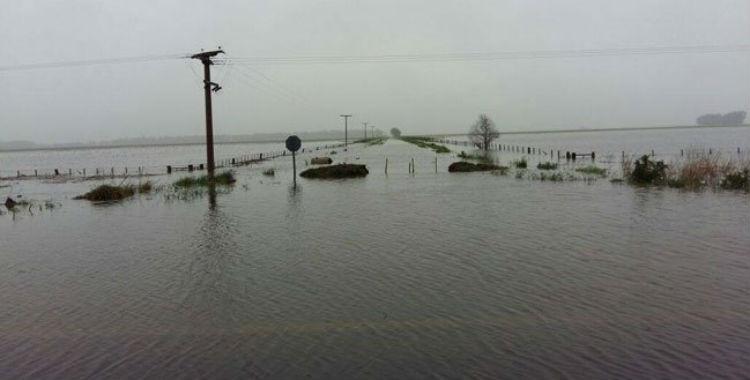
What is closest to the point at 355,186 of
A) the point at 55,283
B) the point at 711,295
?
the point at 55,283

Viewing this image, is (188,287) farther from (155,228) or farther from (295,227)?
(155,228)

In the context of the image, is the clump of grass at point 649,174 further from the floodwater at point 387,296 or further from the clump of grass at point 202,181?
the clump of grass at point 202,181

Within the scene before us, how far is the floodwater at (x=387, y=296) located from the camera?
7.23 metres

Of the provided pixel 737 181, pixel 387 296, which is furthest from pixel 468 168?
pixel 387 296

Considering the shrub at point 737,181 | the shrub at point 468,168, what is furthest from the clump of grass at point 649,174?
the shrub at point 468,168

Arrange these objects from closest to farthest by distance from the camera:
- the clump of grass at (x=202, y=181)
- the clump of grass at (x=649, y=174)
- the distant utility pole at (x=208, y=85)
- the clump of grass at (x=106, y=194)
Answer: the clump of grass at (x=106, y=194) → the clump of grass at (x=649, y=174) → the clump of grass at (x=202, y=181) → the distant utility pole at (x=208, y=85)

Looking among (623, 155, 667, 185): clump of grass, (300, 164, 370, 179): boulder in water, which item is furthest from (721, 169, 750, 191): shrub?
(300, 164, 370, 179): boulder in water

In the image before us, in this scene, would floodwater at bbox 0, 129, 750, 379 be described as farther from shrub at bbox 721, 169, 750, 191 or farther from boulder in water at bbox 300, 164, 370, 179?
boulder in water at bbox 300, 164, 370, 179

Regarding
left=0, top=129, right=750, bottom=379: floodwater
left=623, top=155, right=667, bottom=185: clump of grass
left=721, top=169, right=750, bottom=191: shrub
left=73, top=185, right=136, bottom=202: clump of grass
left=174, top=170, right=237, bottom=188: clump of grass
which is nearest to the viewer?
left=0, top=129, right=750, bottom=379: floodwater

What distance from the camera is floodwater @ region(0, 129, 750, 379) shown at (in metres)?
7.23

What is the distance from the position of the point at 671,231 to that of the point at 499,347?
35.8ft

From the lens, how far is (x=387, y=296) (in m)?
10.1

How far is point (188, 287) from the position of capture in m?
11.2

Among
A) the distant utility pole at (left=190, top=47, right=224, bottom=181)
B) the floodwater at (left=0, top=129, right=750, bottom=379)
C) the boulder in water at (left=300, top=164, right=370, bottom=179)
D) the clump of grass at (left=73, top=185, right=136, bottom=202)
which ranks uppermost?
the distant utility pole at (left=190, top=47, right=224, bottom=181)
